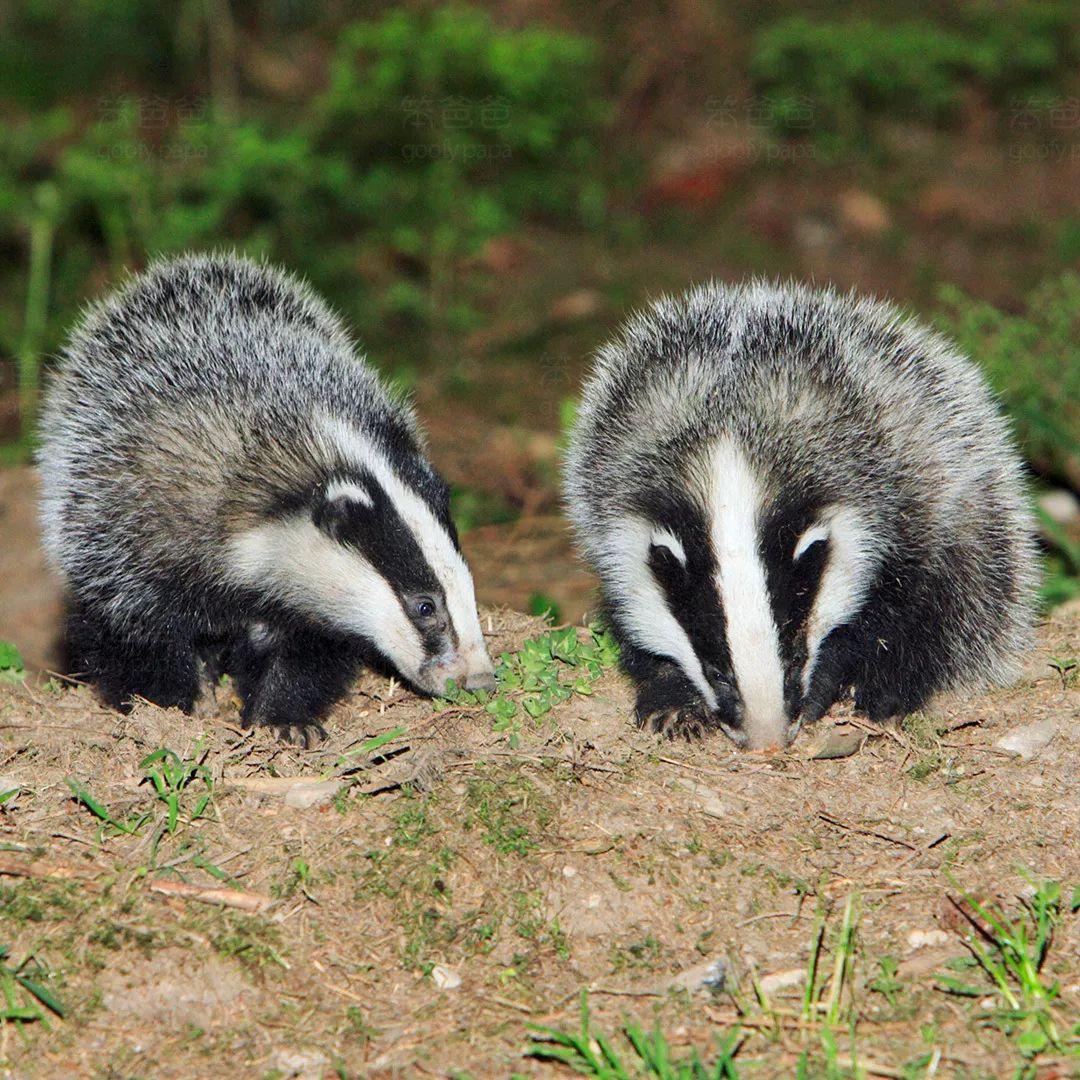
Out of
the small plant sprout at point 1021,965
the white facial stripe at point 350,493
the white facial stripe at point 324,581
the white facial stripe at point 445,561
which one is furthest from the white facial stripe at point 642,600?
the small plant sprout at point 1021,965

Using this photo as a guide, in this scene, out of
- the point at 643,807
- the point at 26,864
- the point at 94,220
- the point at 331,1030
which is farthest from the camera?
the point at 94,220

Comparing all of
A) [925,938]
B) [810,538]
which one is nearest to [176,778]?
[810,538]

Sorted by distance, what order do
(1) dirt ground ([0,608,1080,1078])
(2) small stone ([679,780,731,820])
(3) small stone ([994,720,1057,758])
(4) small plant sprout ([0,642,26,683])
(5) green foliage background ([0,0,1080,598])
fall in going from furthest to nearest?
1. (5) green foliage background ([0,0,1080,598])
2. (4) small plant sprout ([0,642,26,683])
3. (3) small stone ([994,720,1057,758])
4. (2) small stone ([679,780,731,820])
5. (1) dirt ground ([0,608,1080,1078])

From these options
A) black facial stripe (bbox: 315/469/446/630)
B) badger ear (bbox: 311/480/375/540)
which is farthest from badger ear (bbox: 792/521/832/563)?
badger ear (bbox: 311/480/375/540)

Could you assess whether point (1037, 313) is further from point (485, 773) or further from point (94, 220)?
point (94, 220)

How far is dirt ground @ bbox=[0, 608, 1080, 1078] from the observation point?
3562mm

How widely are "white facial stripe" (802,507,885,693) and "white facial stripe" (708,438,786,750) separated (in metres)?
0.19

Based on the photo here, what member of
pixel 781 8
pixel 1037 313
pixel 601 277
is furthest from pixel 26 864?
pixel 781 8

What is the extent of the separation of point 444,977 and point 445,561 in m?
1.49

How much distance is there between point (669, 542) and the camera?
446 centimetres

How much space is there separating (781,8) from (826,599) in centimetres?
1049

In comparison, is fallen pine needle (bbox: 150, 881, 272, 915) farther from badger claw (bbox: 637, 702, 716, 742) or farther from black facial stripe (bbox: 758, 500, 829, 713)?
black facial stripe (bbox: 758, 500, 829, 713)

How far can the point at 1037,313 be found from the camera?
8.85 metres

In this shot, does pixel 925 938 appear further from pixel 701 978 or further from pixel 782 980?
pixel 701 978
